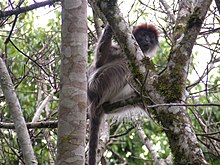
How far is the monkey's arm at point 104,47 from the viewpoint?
15.3 ft

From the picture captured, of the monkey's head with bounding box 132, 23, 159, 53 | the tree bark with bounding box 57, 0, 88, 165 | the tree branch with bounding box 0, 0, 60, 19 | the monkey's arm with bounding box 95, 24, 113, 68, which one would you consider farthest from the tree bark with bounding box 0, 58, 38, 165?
the monkey's head with bounding box 132, 23, 159, 53

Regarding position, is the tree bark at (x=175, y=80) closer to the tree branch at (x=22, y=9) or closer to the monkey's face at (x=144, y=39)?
the tree branch at (x=22, y=9)

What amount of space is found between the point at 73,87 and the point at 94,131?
2.50m

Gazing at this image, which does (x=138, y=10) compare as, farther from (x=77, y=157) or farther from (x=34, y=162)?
(x=77, y=157)

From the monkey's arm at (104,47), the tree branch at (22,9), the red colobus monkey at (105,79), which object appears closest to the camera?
the tree branch at (22,9)

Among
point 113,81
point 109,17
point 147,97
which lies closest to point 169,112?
point 147,97

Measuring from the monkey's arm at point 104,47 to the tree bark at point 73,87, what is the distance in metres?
1.99

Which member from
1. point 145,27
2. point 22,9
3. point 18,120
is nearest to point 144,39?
point 145,27

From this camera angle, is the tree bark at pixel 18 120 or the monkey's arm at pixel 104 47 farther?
the monkey's arm at pixel 104 47

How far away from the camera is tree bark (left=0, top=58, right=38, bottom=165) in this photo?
9.93ft

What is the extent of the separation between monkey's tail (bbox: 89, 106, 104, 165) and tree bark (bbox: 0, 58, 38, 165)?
1.30m

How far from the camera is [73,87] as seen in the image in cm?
224

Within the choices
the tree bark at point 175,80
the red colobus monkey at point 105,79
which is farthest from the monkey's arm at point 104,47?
the tree bark at point 175,80

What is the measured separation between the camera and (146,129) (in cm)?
762
